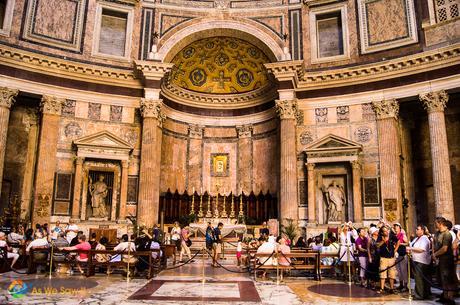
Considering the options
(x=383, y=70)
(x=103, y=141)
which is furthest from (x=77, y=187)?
(x=383, y=70)

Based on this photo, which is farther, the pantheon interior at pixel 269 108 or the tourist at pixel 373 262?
the pantheon interior at pixel 269 108

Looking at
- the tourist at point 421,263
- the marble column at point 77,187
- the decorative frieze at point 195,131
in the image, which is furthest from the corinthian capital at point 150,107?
the tourist at point 421,263

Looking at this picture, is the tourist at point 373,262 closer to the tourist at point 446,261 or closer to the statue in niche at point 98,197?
the tourist at point 446,261

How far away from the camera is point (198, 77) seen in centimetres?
2692

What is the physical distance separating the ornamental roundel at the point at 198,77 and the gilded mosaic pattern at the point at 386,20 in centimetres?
1108

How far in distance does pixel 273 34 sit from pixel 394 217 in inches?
495

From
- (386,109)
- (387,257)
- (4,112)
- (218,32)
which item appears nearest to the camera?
(387,257)

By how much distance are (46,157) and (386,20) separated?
1995cm

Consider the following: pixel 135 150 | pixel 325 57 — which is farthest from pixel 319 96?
pixel 135 150

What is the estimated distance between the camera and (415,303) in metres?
8.30

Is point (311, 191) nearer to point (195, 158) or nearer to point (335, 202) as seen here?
point (335, 202)

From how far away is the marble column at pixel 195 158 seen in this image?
25.9 m

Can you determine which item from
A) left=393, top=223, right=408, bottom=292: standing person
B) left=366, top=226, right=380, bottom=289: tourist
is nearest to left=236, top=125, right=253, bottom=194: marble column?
left=366, top=226, right=380, bottom=289: tourist

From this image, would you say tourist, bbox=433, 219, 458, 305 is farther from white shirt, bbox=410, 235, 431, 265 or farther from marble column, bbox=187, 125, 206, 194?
marble column, bbox=187, 125, 206, 194
